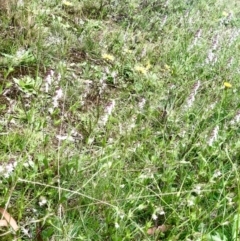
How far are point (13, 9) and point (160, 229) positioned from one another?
7.08 ft

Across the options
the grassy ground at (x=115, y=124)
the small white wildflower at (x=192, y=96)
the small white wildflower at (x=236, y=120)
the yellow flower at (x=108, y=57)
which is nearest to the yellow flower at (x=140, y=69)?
the grassy ground at (x=115, y=124)

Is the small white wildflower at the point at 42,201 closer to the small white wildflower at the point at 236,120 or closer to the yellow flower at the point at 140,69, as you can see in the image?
the small white wildflower at the point at 236,120

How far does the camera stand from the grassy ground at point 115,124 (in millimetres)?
1888

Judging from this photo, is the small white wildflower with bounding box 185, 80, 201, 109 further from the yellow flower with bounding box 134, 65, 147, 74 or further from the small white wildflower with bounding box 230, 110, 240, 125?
the yellow flower with bounding box 134, 65, 147, 74

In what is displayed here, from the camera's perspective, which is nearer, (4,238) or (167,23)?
(4,238)

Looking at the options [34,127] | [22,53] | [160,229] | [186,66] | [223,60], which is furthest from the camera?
[223,60]

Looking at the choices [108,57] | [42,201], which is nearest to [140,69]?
[108,57]

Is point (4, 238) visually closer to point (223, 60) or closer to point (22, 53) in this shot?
point (22, 53)

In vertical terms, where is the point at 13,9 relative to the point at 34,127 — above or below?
above

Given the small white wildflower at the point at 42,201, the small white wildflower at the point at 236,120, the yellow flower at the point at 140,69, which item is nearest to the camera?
the small white wildflower at the point at 42,201

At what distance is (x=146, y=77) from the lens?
126 inches

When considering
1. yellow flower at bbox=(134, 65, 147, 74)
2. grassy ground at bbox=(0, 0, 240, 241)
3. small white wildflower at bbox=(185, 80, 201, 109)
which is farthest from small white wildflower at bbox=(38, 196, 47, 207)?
yellow flower at bbox=(134, 65, 147, 74)

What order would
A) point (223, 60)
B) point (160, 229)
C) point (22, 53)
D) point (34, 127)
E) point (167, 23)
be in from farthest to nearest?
point (167, 23), point (223, 60), point (22, 53), point (34, 127), point (160, 229)

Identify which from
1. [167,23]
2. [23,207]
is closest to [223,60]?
[167,23]
